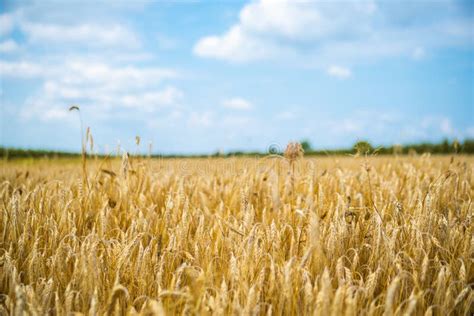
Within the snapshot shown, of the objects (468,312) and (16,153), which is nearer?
(468,312)

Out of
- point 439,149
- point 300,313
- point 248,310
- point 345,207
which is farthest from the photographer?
point 439,149

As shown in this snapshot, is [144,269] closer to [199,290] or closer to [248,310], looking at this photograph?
[199,290]

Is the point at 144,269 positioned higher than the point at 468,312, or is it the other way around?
the point at 144,269

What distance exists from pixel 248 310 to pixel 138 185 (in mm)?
2274

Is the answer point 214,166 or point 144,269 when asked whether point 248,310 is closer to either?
point 144,269

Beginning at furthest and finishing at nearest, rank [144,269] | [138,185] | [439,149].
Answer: [439,149]
[138,185]
[144,269]

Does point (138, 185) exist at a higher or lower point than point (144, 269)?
higher

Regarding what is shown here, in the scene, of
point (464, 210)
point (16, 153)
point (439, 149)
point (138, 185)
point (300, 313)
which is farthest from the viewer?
point (439, 149)

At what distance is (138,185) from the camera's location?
348 centimetres

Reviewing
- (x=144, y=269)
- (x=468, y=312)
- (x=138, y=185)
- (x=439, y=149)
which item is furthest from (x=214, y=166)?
(x=439, y=149)

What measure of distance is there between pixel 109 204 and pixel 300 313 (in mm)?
1762

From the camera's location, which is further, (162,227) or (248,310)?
(162,227)

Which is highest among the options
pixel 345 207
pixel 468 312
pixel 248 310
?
pixel 345 207

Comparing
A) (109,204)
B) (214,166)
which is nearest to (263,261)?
(109,204)
